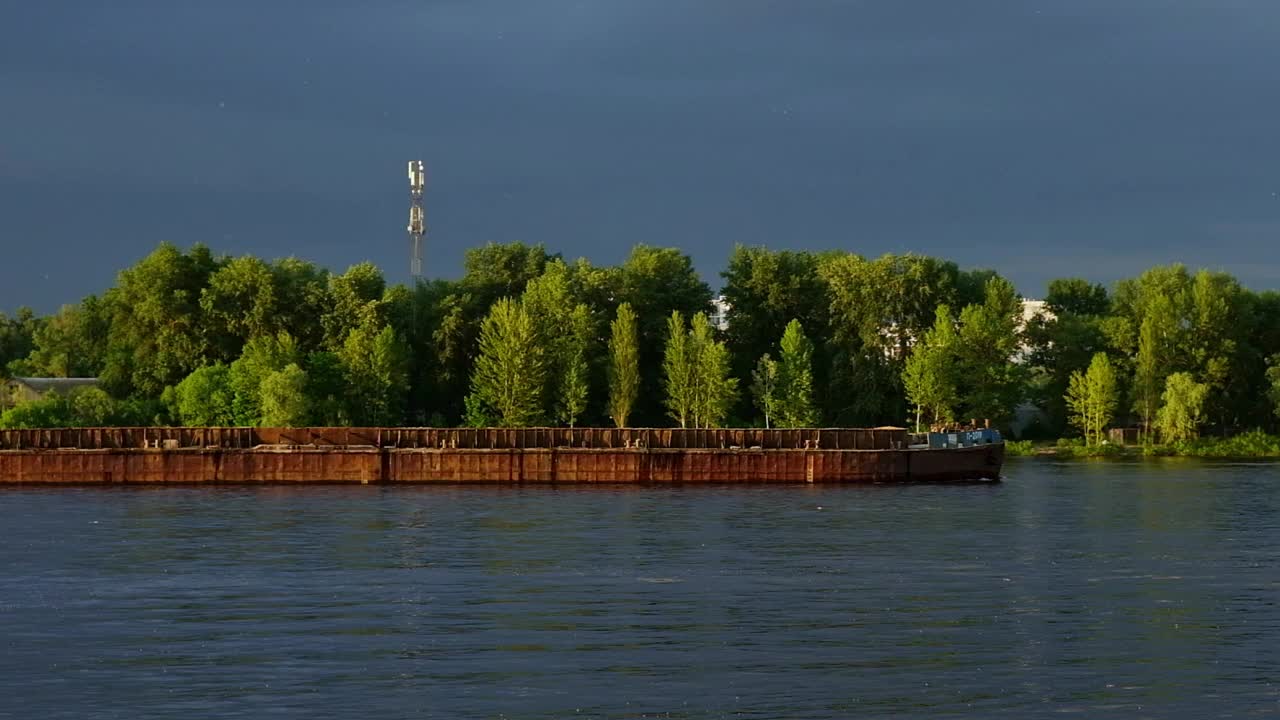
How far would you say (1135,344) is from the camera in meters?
167

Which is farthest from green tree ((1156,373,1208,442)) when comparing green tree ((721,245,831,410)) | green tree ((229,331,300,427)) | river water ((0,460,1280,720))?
green tree ((229,331,300,427))

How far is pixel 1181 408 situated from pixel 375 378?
68.3 m

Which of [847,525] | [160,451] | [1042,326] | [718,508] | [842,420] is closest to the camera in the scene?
[847,525]

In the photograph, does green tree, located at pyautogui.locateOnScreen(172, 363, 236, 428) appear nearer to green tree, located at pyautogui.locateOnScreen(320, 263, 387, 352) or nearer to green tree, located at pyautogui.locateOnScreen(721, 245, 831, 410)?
green tree, located at pyautogui.locateOnScreen(320, 263, 387, 352)

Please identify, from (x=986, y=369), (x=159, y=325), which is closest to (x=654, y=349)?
(x=986, y=369)

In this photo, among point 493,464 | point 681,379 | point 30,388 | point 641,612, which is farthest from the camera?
point 30,388

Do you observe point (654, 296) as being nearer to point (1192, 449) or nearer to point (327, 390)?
point (327, 390)

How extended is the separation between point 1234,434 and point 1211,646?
5028 inches

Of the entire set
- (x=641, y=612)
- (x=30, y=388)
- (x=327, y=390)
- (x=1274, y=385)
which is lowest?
(x=641, y=612)

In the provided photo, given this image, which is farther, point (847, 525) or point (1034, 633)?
point (847, 525)

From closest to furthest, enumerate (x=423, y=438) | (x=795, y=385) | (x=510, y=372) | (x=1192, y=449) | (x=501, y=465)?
(x=501, y=465) < (x=423, y=438) < (x=510, y=372) < (x=795, y=385) < (x=1192, y=449)

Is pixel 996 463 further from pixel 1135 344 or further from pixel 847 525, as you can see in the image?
pixel 1135 344

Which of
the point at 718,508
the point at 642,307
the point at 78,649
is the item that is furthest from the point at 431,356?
the point at 78,649

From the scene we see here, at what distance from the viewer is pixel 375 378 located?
14688 centimetres
